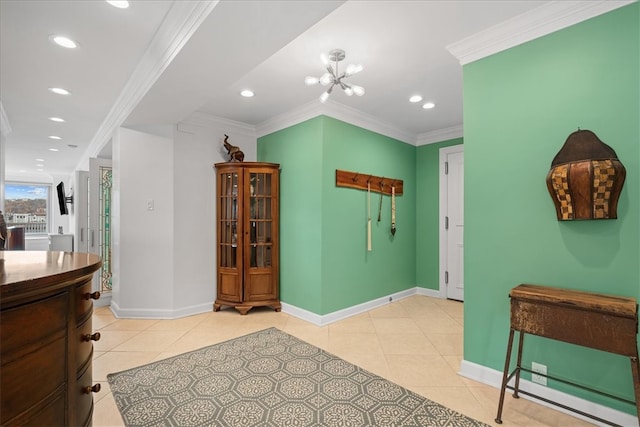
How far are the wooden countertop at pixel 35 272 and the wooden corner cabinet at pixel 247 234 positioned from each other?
8.39 feet

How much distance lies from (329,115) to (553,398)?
3163mm

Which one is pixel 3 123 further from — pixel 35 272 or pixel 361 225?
pixel 361 225

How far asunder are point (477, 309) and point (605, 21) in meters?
2.01

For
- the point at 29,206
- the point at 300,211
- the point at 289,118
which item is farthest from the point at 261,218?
Answer: the point at 29,206

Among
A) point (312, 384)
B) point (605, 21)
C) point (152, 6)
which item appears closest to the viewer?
point (605, 21)

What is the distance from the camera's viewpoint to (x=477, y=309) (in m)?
2.31

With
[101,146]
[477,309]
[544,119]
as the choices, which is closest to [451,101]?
[544,119]

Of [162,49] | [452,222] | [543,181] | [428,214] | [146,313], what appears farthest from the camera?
[428,214]

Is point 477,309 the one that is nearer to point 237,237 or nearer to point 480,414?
point 480,414

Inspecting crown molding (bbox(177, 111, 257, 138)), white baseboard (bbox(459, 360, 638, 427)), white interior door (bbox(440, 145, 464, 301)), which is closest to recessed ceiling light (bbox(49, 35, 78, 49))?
crown molding (bbox(177, 111, 257, 138))

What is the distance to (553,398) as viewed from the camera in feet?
6.35

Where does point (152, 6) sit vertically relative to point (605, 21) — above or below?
above

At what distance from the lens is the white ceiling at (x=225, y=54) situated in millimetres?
1897

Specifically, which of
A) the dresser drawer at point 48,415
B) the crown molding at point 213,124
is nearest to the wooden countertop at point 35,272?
the dresser drawer at point 48,415
